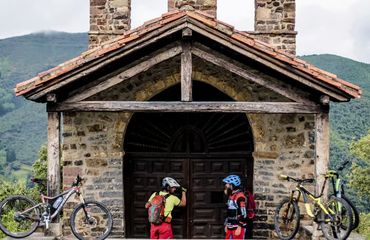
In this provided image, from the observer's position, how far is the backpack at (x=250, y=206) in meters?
12.2

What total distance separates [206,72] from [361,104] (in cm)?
2962

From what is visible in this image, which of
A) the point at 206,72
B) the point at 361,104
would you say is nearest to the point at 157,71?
the point at 206,72

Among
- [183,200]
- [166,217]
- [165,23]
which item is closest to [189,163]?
[183,200]

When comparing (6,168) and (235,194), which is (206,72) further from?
(6,168)

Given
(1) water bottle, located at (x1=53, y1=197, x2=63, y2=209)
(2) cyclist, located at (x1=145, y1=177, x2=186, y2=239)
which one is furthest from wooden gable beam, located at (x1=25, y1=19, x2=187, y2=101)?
(2) cyclist, located at (x1=145, y1=177, x2=186, y2=239)

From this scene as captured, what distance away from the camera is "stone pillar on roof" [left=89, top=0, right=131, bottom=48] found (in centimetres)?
1320

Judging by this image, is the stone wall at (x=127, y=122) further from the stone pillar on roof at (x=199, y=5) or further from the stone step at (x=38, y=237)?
the stone step at (x=38, y=237)

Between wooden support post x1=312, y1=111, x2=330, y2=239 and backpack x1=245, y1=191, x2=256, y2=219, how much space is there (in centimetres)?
223

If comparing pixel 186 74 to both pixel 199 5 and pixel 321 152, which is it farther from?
pixel 199 5

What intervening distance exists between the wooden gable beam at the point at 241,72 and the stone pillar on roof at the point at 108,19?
3574 mm

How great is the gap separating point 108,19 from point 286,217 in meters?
5.34

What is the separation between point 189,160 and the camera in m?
12.6

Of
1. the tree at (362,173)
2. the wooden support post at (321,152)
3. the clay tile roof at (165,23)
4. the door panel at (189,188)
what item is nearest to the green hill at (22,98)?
the tree at (362,173)

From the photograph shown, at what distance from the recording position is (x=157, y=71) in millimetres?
12250
